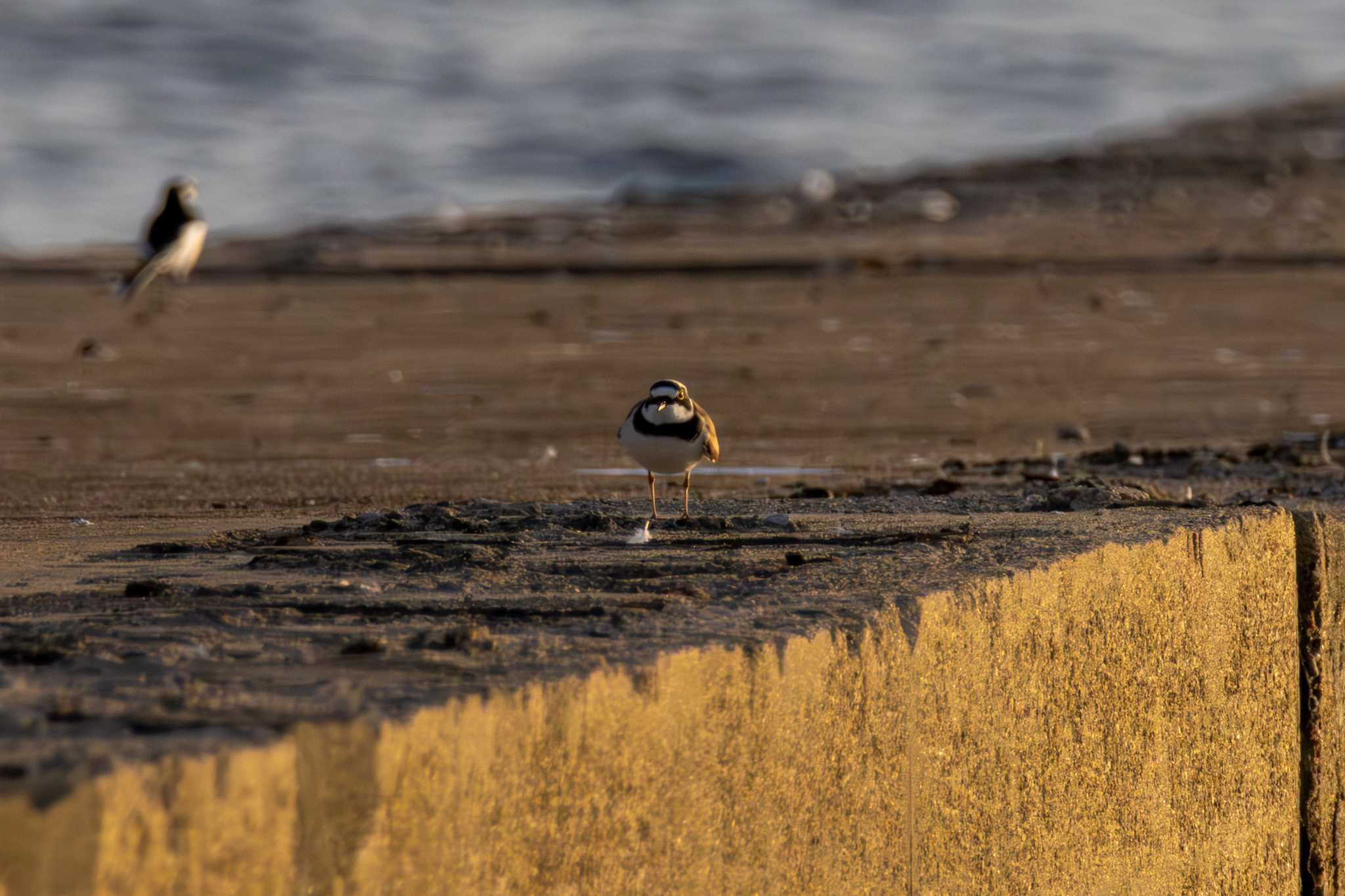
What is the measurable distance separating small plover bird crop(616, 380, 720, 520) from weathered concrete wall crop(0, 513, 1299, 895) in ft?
4.63

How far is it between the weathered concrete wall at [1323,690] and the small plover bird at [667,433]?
5.84 ft

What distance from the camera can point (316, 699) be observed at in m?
2.78

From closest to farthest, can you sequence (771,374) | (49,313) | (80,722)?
(80,722)
(771,374)
(49,313)

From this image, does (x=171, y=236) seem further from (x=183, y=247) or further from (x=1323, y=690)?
(x=1323, y=690)

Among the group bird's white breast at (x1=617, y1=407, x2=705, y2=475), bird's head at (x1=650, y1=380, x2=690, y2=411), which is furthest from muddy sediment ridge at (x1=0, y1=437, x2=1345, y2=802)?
bird's head at (x1=650, y1=380, x2=690, y2=411)

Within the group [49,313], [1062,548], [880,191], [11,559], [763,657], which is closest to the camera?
[763,657]

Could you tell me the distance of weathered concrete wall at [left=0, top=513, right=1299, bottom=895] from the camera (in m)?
2.40

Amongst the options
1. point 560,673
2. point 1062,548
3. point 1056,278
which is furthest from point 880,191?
point 560,673

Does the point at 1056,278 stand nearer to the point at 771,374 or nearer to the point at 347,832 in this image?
the point at 771,374

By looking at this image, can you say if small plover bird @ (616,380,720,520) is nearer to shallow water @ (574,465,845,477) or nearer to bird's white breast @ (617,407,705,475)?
bird's white breast @ (617,407,705,475)

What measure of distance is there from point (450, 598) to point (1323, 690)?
9.75 feet

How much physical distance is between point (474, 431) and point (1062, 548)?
593cm

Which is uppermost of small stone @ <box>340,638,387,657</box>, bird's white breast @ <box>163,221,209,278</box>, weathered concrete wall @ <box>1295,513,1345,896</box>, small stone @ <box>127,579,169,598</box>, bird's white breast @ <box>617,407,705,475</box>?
bird's white breast @ <box>163,221,209,278</box>

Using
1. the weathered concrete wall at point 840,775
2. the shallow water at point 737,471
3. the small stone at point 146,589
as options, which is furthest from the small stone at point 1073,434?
the small stone at point 146,589
